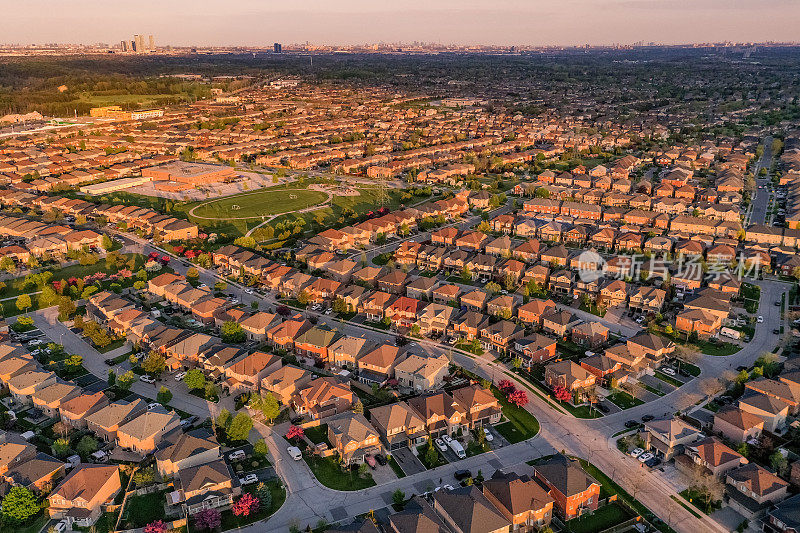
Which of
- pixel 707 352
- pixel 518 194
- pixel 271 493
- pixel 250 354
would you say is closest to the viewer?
pixel 271 493

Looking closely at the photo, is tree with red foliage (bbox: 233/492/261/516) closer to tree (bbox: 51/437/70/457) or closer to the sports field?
tree (bbox: 51/437/70/457)

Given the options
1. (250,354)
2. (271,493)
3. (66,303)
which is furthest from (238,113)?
(271,493)

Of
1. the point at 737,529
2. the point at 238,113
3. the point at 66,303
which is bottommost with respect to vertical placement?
the point at 737,529

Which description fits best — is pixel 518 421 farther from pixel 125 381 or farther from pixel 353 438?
pixel 125 381

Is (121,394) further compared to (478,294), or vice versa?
(478,294)

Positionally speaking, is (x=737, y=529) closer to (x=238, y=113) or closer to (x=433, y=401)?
(x=433, y=401)

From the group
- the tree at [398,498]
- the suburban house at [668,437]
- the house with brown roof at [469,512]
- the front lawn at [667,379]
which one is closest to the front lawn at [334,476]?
the tree at [398,498]
